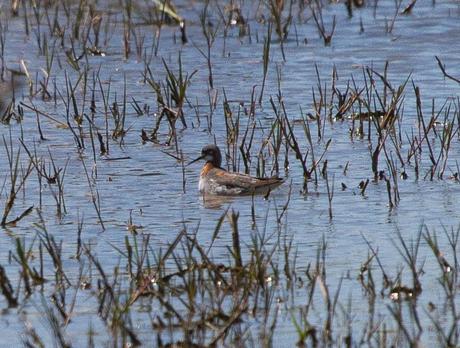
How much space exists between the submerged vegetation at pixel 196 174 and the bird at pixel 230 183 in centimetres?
10

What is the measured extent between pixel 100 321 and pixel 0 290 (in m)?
0.65

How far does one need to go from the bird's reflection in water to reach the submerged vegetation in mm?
30

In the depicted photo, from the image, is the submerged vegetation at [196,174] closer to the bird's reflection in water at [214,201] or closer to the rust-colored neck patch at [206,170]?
the bird's reflection in water at [214,201]

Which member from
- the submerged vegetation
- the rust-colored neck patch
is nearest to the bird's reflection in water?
the submerged vegetation

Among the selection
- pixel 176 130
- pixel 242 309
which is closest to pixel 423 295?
pixel 242 309

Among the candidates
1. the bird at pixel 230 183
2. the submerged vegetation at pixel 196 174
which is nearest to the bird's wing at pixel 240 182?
the bird at pixel 230 183

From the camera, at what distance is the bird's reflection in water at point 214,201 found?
9391mm

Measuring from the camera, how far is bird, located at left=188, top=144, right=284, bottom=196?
938 cm

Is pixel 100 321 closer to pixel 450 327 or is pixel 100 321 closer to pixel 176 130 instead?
pixel 450 327

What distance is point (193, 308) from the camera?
6.45 m

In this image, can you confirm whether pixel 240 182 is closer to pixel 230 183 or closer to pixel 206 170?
pixel 230 183

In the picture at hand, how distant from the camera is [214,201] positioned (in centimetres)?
951

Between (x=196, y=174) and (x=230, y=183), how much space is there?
800mm

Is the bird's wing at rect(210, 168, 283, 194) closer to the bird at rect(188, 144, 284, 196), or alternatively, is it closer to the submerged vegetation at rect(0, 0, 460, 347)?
the bird at rect(188, 144, 284, 196)
